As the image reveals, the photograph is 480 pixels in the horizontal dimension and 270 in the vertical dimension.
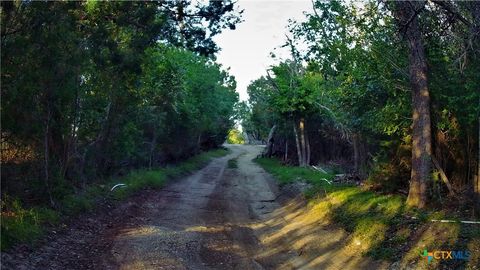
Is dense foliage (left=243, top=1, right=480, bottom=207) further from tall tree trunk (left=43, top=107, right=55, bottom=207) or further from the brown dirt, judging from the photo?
tall tree trunk (left=43, top=107, right=55, bottom=207)

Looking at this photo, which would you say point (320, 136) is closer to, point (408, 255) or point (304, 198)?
point (304, 198)

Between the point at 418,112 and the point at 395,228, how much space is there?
9.36 ft

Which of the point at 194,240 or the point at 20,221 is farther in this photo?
the point at 194,240

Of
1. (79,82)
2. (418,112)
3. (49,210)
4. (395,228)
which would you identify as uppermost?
(79,82)

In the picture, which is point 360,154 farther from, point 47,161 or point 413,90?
point 47,161

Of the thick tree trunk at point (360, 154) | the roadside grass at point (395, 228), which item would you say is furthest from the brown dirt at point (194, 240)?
the thick tree trunk at point (360, 154)

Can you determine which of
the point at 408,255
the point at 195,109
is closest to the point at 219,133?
the point at 195,109

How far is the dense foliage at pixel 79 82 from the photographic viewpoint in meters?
9.32

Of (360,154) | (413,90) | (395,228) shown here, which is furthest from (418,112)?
(360,154)

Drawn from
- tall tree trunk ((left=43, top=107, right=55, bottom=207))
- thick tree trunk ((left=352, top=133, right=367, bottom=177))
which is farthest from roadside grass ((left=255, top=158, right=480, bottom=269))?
tall tree trunk ((left=43, top=107, right=55, bottom=207))

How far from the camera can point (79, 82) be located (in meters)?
12.4

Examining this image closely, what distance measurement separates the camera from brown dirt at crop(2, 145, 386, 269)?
8875mm

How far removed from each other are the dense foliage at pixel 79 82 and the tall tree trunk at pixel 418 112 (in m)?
5.77

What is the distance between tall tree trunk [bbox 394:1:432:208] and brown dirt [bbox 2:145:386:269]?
203cm
